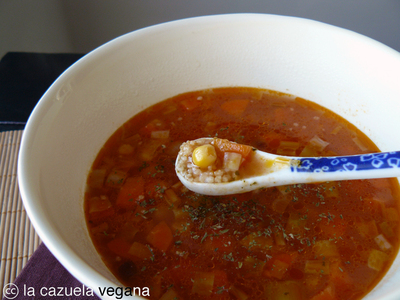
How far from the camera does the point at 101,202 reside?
1.72 m

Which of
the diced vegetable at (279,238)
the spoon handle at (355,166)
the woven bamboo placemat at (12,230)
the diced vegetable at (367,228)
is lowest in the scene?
the woven bamboo placemat at (12,230)

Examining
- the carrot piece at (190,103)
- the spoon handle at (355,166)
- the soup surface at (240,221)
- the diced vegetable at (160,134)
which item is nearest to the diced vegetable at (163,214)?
the soup surface at (240,221)

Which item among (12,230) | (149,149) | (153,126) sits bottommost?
(12,230)

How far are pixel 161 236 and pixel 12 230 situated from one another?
772 mm

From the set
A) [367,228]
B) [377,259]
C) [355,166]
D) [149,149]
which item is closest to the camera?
[355,166]

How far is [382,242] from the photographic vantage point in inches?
61.7

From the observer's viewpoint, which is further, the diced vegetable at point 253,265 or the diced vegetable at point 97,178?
the diced vegetable at point 97,178

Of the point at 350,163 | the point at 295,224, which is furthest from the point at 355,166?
the point at 295,224

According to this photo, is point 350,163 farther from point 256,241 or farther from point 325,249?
point 256,241

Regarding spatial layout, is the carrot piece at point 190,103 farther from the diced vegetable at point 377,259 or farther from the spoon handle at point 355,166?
the diced vegetable at point 377,259

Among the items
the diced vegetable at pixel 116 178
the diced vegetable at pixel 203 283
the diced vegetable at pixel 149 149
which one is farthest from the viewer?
the diced vegetable at pixel 149 149

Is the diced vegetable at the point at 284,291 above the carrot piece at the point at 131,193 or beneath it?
beneath

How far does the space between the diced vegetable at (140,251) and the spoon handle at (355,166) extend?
708 millimetres

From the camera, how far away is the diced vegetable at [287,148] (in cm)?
191
